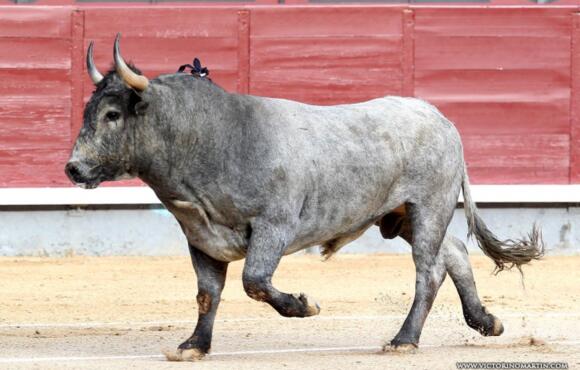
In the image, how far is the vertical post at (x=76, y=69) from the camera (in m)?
12.1

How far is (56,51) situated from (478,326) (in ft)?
18.5

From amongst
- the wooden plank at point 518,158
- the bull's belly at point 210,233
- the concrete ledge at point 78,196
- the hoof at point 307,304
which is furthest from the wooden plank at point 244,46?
the hoof at point 307,304

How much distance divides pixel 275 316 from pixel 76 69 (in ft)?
13.5

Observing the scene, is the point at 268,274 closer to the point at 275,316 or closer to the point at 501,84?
the point at 275,316

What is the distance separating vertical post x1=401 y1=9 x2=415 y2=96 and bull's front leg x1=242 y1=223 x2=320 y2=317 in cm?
587

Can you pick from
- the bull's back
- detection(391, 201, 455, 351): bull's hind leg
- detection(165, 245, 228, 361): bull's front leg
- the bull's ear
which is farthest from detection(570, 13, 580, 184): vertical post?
the bull's ear

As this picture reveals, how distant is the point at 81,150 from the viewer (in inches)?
260

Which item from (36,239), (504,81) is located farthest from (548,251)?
(36,239)

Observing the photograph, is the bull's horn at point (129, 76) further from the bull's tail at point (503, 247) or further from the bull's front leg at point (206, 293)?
the bull's tail at point (503, 247)

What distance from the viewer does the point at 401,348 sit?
7031 millimetres

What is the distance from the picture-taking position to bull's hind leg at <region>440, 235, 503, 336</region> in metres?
7.52

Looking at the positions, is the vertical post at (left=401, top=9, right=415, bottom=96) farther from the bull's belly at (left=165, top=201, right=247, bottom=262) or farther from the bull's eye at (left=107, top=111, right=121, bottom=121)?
the bull's eye at (left=107, top=111, right=121, bottom=121)

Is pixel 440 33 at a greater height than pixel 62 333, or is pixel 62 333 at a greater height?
pixel 440 33

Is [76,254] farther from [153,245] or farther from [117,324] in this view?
[117,324]
